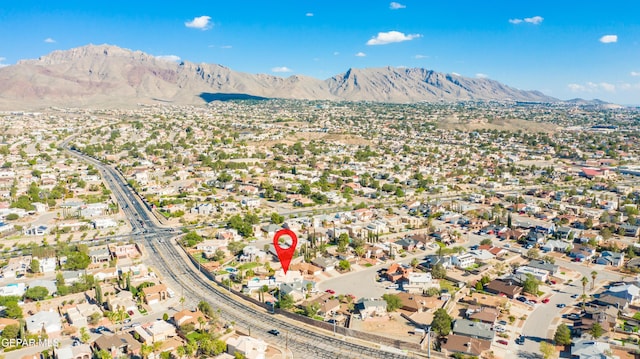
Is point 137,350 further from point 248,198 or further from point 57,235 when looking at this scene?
point 248,198

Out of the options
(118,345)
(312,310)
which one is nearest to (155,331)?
(118,345)

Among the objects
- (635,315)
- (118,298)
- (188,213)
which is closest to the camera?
(635,315)

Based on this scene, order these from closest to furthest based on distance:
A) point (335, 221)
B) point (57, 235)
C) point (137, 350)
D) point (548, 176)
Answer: point (137, 350) < point (57, 235) < point (335, 221) < point (548, 176)

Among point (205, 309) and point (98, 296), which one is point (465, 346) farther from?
point (98, 296)

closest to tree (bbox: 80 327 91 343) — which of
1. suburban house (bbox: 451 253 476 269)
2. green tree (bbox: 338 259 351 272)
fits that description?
green tree (bbox: 338 259 351 272)

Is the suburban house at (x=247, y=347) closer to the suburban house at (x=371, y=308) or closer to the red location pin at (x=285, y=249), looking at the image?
the suburban house at (x=371, y=308)

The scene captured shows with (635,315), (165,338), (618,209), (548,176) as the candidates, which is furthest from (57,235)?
(548,176)
